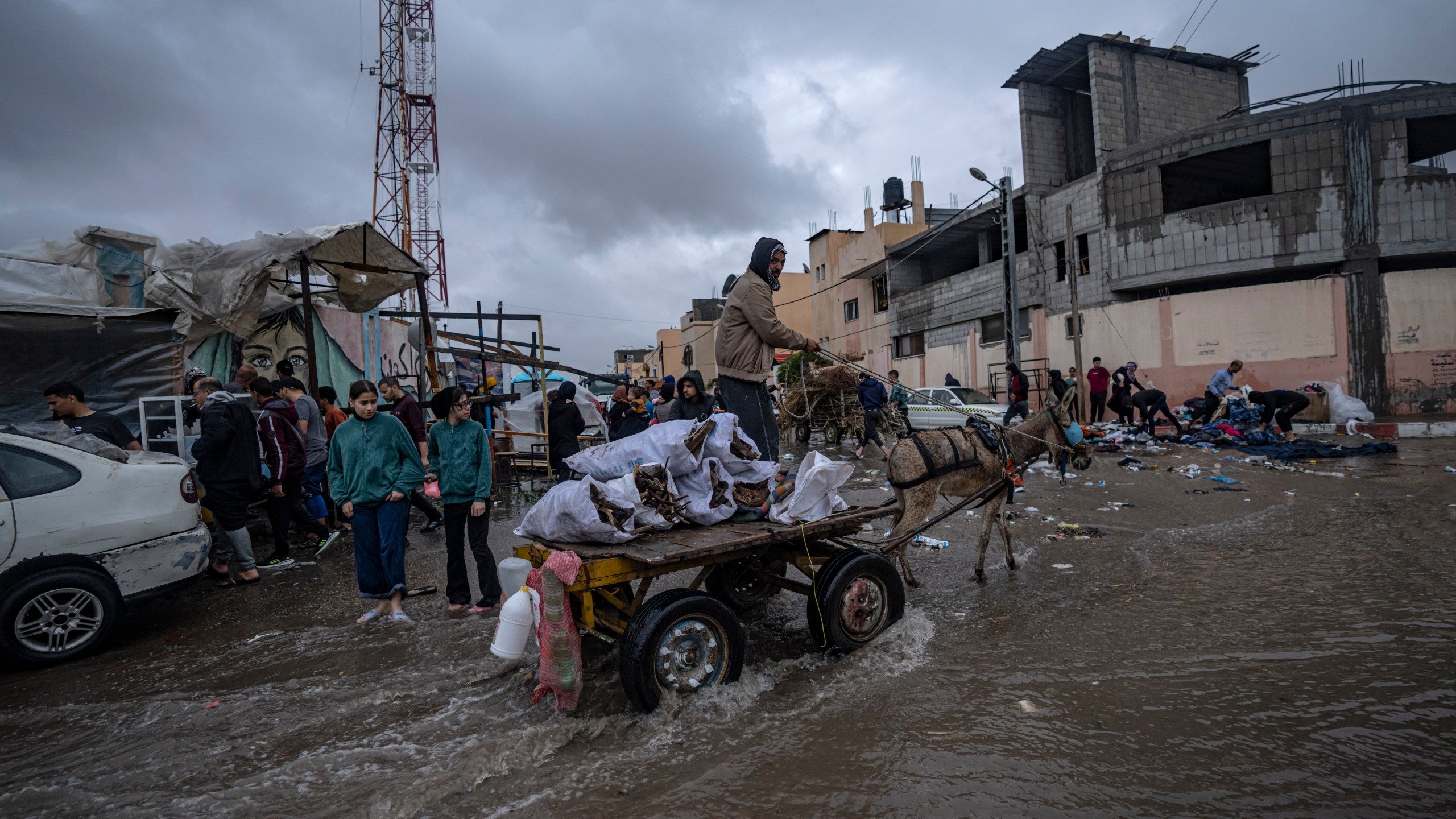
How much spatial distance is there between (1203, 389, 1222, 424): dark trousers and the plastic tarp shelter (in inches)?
617

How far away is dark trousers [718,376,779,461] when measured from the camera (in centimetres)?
489

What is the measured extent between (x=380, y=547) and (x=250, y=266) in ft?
19.5

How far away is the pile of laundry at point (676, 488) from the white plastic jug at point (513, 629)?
37 cm

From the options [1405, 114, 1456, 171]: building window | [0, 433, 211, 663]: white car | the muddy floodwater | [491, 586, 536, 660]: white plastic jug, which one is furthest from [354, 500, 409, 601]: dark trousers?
[1405, 114, 1456, 171]: building window

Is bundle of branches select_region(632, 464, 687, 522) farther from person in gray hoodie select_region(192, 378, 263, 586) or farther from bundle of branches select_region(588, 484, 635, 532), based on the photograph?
person in gray hoodie select_region(192, 378, 263, 586)

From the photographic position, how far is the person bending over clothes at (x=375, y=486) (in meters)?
4.95

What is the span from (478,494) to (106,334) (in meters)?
7.64

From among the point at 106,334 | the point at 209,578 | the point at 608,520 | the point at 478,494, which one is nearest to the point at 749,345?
the point at 608,520

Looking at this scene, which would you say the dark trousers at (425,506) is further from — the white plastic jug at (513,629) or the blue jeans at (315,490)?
the white plastic jug at (513,629)

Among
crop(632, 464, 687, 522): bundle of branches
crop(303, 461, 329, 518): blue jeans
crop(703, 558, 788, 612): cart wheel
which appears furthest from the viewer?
crop(303, 461, 329, 518): blue jeans

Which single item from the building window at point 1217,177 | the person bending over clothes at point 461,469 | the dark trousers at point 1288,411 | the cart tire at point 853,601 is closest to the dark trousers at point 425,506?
the person bending over clothes at point 461,469

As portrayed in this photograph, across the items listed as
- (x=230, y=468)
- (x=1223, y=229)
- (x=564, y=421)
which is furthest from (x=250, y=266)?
(x=1223, y=229)

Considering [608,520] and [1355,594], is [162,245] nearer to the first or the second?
[608,520]

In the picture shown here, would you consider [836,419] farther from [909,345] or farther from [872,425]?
[909,345]
